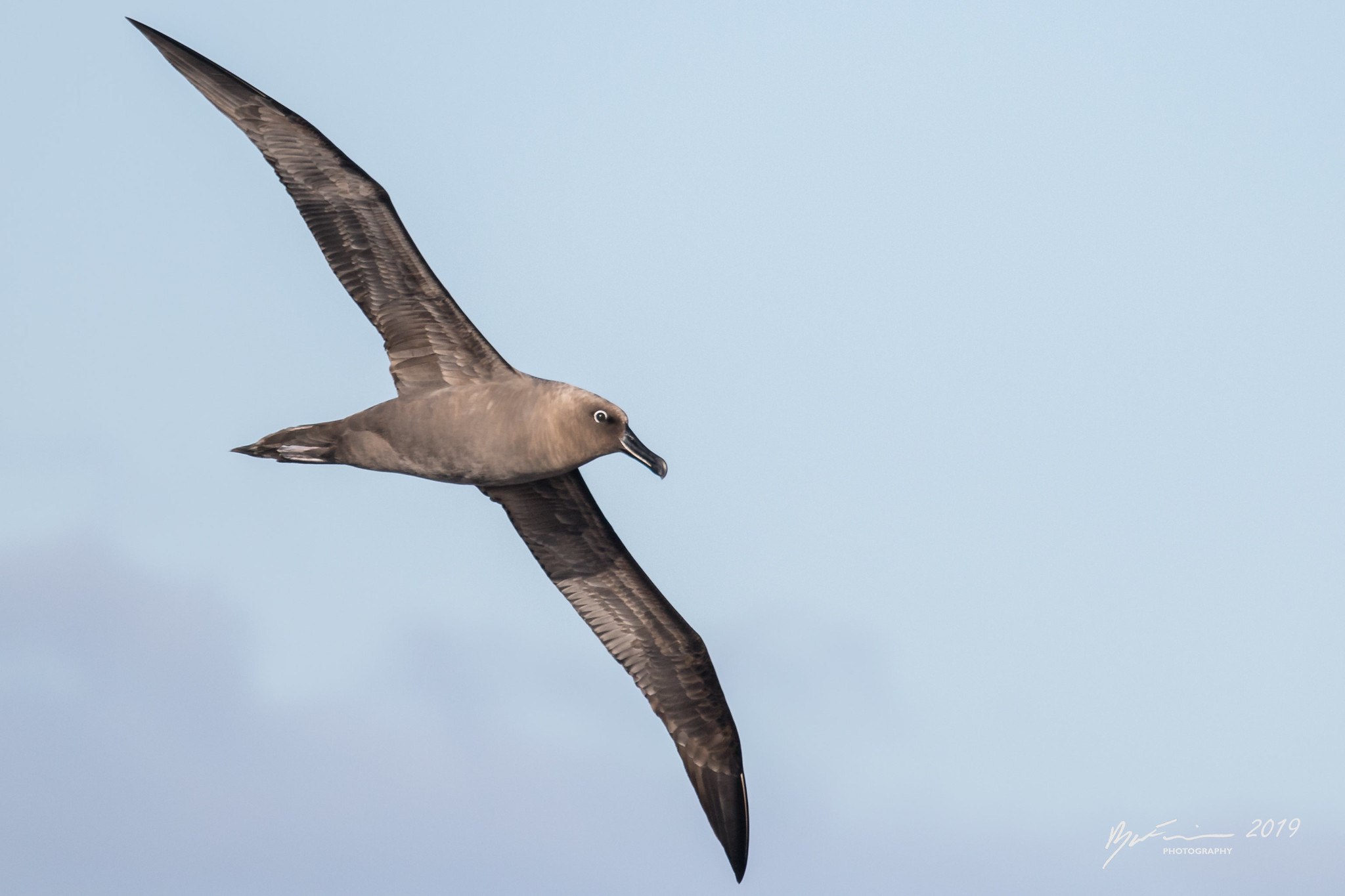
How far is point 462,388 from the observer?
58.5 feet

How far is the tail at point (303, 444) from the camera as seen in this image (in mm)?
18188

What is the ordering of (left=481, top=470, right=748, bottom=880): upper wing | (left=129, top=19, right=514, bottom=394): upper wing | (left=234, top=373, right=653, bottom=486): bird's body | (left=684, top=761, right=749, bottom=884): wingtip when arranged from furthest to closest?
(left=684, top=761, right=749, bottom=884): wingtip
(left=481, top=470, right=748, bottom=880): upper wing
(left=129, top=19, right=514, bottom=394): upper wing
(left=234, top=373, right=653, bottom=486): bird's body

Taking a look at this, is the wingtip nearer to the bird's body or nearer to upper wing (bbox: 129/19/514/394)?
the bird's body

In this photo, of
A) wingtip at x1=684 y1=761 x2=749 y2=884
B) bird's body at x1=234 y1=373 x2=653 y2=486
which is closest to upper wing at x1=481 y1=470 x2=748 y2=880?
wingtip at x1=684 y1=761 x2=749 y2=884

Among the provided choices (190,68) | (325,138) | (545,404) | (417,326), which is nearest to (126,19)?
(190,68)

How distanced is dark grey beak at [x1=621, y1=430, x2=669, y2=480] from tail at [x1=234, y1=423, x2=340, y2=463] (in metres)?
3.16

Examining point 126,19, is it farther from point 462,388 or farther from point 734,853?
point 734,853

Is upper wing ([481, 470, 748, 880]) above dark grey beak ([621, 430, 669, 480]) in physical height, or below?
below

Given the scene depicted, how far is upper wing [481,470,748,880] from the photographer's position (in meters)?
19.7

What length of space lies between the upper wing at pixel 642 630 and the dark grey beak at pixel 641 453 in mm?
1960

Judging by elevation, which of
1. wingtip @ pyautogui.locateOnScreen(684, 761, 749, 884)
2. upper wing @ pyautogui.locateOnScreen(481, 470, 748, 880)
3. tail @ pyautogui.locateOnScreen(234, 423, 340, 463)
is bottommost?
wingtip @ pyautogui.locateOnScreen(684, 761, 749, 884)

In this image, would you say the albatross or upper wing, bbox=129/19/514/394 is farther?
upper wing, bbox=129/19/514/394

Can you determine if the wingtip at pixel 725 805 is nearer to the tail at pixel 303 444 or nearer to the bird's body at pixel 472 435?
the bird's body at pixel 472 435

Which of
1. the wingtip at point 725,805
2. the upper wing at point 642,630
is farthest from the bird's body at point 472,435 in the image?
the wingtip at point 725,805
